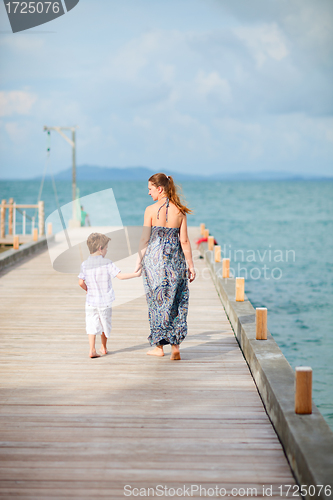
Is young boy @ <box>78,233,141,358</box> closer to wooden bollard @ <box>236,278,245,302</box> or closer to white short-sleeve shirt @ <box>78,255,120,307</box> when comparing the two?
white short-sleeve shirt @ <box>78,255,120,307</box>

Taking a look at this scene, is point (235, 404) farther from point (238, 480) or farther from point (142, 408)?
point (238, 480)

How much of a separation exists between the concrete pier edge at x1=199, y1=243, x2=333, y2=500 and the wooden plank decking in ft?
0.39

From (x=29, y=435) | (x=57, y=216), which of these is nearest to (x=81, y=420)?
(x=29, y=435)

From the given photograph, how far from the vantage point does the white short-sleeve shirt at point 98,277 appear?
17.8 ft

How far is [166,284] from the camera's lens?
5.43 metres

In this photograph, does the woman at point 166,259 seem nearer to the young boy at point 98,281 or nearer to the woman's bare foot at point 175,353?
the woman's bare foot at point 175,353

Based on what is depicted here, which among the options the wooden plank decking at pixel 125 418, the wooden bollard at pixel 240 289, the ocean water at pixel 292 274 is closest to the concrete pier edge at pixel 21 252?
the ocean water at pixel 292 274

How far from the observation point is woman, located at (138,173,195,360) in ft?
17.8

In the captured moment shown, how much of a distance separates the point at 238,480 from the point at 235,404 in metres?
1.19

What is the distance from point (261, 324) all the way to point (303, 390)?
72.4 inches

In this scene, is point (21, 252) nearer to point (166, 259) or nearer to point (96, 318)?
point (96, 318)

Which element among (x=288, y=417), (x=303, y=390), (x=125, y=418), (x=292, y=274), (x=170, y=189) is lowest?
(x=292, y=274)

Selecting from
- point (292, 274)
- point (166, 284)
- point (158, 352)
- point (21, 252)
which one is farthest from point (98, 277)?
point (292, 274)

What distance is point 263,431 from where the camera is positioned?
4.02m
